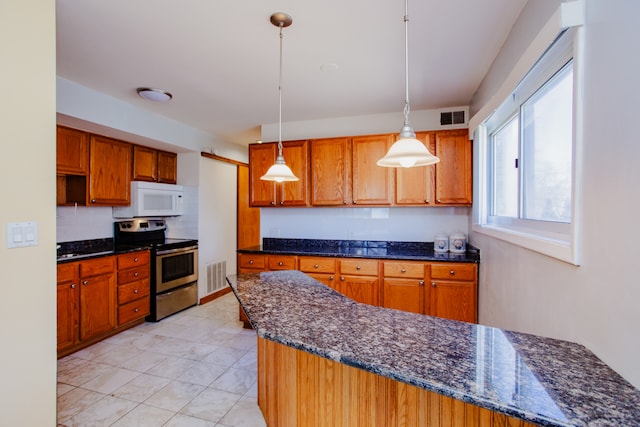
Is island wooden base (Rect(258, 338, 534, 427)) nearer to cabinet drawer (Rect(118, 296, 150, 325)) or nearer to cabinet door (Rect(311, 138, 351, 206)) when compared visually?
cabinet door (Rect(311, 138, 351, 206))

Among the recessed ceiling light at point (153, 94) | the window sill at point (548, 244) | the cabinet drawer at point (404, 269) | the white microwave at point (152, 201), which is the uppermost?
the recessed ceiling light at point (153, 94)

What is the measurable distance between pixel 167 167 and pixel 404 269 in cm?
347

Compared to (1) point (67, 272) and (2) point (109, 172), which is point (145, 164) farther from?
(1) point (67, 272)

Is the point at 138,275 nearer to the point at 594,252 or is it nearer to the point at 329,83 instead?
the point at 329,83

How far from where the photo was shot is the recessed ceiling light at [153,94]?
2.89 meters

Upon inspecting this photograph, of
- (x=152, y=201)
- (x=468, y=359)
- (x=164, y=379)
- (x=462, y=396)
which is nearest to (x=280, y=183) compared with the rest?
(x=152, y=201)

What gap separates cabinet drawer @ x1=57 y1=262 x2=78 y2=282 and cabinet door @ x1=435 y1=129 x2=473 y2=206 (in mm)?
3592

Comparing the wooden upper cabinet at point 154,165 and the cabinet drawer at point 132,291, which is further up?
the wooden upper cabinet at point 154,165

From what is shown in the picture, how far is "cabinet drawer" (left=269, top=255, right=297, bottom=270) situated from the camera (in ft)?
10.9

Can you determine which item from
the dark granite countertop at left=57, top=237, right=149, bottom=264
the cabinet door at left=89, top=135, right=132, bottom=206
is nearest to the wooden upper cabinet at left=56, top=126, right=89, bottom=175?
the cabinet door at left=89, top=135, right=132, bottom=206

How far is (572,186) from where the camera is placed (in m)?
1.13

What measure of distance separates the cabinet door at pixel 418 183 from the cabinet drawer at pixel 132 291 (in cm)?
310

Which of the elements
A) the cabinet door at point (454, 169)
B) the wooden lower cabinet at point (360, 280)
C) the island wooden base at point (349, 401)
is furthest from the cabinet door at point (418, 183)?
the island wooden base at point (349, 401)

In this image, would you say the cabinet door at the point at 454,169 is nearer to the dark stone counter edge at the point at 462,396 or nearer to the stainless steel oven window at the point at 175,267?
the dark stone counter edge at the point at 462,396
